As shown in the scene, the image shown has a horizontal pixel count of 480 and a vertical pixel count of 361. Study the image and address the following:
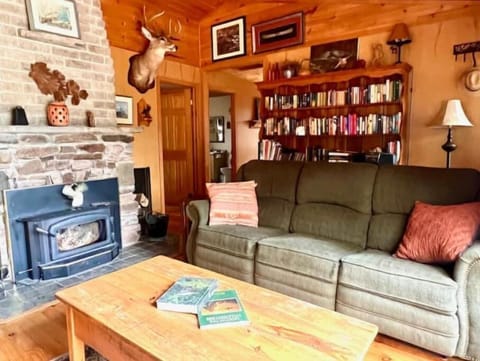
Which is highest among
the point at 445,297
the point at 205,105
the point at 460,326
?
the point at 205,105

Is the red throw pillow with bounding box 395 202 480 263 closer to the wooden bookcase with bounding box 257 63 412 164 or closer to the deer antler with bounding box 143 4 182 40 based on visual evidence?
the wooden bookcase with bounding box 257 63 412 164

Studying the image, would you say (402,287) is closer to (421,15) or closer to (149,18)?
(421,15)

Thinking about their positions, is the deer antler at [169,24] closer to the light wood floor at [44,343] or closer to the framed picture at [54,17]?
the framed picture at [54,17]

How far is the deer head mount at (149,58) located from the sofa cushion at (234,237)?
2.30m

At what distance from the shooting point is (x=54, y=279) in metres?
2.94

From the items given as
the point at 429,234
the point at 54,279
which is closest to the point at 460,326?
the point at 429,234

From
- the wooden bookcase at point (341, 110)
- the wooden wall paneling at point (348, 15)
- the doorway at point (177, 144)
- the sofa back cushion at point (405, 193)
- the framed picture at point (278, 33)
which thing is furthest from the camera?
the doorway at point (177, 144)

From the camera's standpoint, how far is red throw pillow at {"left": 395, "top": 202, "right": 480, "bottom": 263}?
6.54ft

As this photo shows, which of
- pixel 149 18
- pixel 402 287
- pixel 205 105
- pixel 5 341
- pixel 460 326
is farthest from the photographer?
pixel 205 105

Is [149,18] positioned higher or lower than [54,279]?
higher

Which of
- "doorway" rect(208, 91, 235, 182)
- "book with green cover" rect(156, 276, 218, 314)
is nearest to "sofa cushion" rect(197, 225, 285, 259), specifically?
"book with green cover" rect(156, 276, 218, 314)

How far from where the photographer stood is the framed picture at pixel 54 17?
9.87ft

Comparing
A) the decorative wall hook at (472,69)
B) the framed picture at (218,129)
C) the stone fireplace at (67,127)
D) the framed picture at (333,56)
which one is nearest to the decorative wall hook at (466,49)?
the decorative wall hook at (472,69)

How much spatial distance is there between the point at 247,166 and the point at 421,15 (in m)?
2.36
